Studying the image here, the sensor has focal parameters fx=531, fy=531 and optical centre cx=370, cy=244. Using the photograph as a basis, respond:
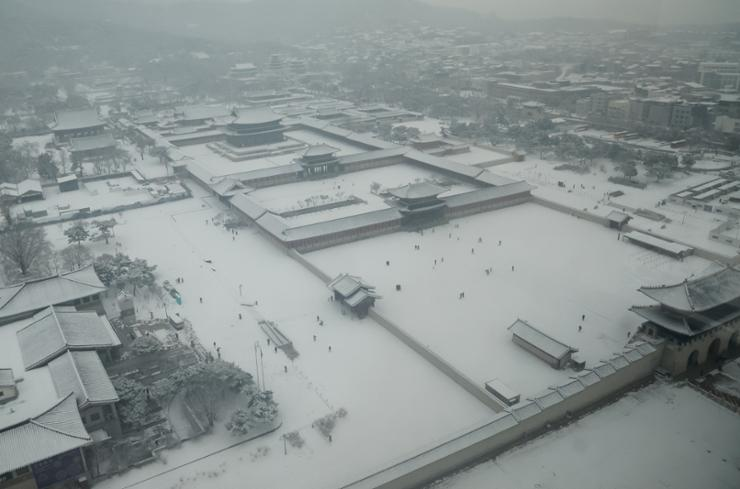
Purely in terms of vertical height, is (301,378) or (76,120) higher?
(76,120)

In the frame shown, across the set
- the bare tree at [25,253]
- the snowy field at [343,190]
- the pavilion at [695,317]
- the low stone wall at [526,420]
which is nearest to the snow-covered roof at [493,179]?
the snowy field at [343,190]

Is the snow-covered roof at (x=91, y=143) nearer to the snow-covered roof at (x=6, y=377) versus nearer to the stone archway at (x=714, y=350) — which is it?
the snow-covered roof at (x=6, y=377)

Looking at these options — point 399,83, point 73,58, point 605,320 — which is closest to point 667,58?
point 399,83

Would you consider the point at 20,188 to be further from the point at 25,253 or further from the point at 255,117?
the point at 255,117

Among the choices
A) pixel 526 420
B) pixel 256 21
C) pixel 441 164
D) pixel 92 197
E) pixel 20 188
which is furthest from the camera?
pixel 256 21

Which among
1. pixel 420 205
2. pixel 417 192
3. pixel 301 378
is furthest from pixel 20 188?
pixel 301 378

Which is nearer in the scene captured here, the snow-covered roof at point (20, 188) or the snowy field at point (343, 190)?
the snowy field at point (343, 190)

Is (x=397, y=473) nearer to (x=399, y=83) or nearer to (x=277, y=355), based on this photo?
(x=277, y=355)
